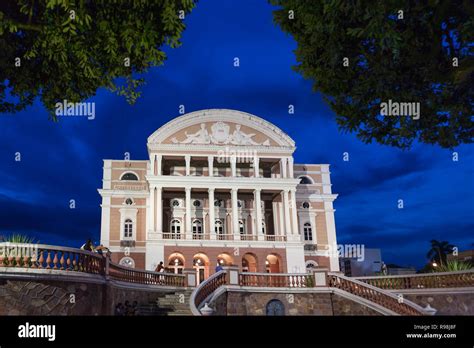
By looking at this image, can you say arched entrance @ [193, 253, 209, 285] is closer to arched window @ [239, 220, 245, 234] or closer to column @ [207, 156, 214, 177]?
arched window @ [239, 220, 245, 234]

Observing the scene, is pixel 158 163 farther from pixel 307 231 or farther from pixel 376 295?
pixel 376 295

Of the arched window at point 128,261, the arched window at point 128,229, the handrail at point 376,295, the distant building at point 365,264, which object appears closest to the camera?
the handrail at point 376,295

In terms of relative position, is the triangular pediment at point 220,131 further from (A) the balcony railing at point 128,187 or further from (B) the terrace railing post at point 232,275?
(B) the terrace railing post at point 232,275

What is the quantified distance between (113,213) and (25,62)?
29305 mm

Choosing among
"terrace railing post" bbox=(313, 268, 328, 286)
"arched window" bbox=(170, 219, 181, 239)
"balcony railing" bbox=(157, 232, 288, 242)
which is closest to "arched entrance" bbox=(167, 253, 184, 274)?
"balcony railing" bbox=(157, 232, 288, 242)

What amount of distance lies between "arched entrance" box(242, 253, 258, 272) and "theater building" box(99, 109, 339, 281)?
3.4 inches

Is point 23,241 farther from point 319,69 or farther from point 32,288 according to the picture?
point 319,69

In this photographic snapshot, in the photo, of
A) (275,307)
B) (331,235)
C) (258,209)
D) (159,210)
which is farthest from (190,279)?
(331,235)

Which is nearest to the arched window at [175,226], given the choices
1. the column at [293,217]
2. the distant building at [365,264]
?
the column at [293,217]

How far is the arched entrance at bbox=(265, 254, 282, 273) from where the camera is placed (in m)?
38.0

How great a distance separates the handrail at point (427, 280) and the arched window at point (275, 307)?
14.8ft

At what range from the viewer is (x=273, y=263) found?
128ft

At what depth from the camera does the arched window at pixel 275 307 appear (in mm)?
22000
